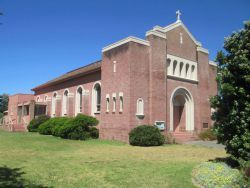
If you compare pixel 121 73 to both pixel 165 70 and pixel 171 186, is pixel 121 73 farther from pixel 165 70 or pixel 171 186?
pixel 171 186

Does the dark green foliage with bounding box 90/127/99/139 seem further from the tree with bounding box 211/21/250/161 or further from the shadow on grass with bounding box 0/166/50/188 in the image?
the tree with bounding box 211/21/250/161

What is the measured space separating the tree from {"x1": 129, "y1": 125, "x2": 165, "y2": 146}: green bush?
10.9 meters

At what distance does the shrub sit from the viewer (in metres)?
8.23

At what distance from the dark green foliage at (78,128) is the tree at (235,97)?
51.4ft

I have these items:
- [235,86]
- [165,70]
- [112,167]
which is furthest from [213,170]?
[165,70]

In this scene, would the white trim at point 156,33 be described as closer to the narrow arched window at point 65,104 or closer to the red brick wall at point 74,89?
the red brick wall at point 74,89

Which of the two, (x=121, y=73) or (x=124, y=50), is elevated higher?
(x=124, y=50)

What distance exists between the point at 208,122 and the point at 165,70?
357 inches

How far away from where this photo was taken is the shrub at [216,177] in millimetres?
8234

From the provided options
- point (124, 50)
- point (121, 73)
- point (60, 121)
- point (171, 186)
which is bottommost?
point (171, 186)

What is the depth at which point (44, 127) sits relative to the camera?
30375mm

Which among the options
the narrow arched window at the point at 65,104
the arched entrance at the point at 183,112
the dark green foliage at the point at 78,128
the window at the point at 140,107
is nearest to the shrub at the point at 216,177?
the window at the point at 140,107

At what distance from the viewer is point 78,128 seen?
80.6 feet

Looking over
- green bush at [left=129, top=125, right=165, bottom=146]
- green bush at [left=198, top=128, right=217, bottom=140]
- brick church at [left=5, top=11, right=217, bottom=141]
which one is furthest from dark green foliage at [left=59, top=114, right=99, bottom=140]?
green bush at [left=198, top=128, right=217, bottom=140]
